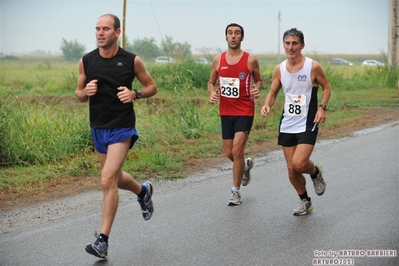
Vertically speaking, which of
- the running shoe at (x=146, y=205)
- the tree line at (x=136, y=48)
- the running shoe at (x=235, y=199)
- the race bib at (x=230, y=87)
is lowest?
the tree line at (x=136, y=48)

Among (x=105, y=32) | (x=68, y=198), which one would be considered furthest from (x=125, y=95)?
(x=68, y=198)

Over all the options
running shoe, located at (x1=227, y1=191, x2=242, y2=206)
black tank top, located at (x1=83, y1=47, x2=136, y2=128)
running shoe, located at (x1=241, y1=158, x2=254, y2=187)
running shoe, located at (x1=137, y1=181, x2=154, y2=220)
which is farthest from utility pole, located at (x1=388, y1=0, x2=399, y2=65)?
black tank top, located at (x1=83, y1=47, x2=136, y2=128)

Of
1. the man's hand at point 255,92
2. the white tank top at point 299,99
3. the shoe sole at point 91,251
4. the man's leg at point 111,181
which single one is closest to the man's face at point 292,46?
the white tank top at point 299,99

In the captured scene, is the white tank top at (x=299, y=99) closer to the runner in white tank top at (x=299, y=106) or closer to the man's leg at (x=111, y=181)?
the runner in white tank top at (x=299, y=106)

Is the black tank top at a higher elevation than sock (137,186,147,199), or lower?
higher

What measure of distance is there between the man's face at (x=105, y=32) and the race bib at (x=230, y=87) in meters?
2.22

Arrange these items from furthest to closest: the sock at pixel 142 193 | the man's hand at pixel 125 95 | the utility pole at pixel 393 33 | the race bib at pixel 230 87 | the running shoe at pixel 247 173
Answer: the utility pole at pixel 393 33 → the running shoe at pixel 247 173 → the race bib at pixel 230 87 → the sock at pixel 142 193 → the man's hand at pixel 125 95

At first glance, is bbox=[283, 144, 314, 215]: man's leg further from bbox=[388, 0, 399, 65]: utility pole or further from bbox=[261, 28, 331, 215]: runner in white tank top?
bbox=[388, 0, 399, 65]: utility pole

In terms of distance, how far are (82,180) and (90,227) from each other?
266cm

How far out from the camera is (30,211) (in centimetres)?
820

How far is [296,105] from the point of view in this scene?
779cm

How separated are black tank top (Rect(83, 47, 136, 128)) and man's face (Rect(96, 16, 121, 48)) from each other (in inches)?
5.7

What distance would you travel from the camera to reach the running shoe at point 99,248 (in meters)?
6.10

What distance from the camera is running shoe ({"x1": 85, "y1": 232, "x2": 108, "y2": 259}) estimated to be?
6.10 m
